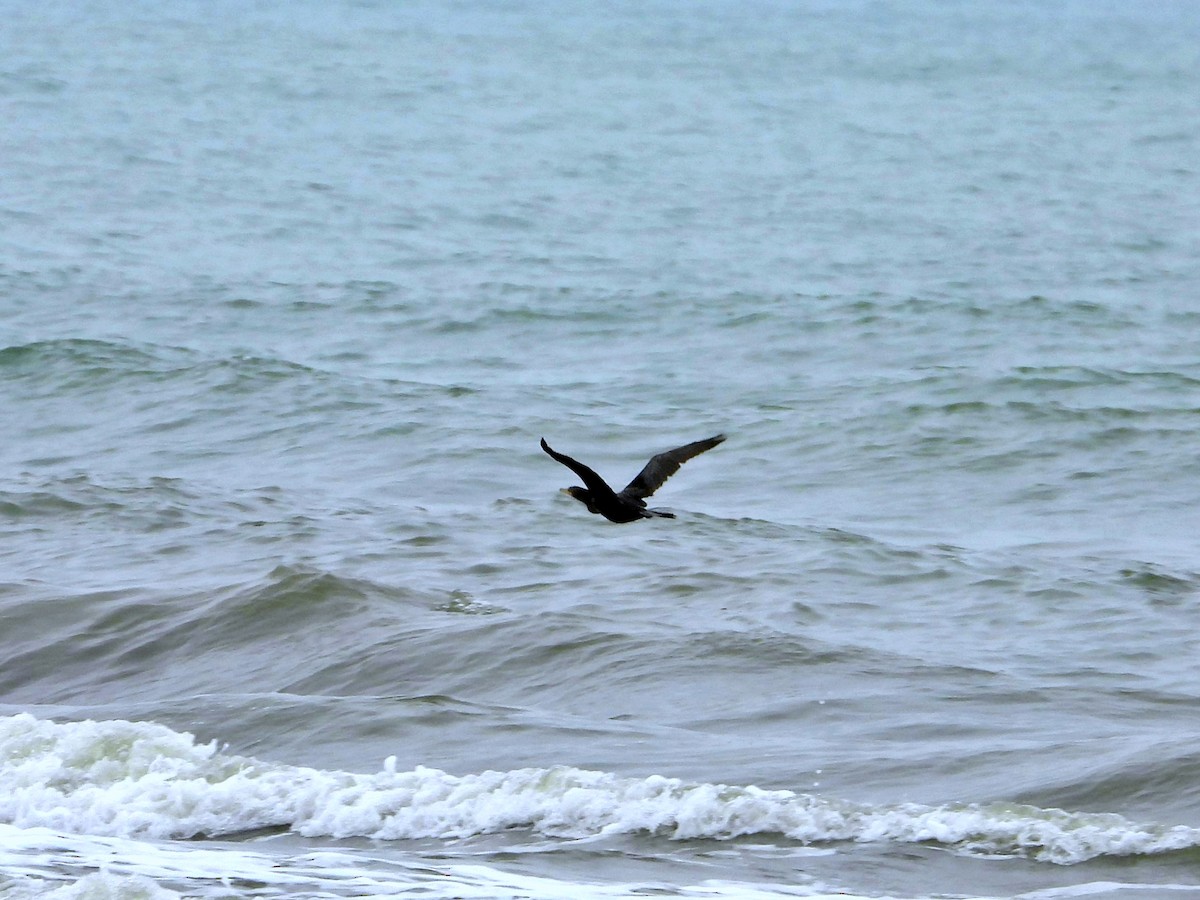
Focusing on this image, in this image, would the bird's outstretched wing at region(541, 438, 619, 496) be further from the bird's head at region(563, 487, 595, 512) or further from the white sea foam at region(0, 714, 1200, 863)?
the white sea foam at region(0, 714, 1200, 863)

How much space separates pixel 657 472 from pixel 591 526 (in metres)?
2.82


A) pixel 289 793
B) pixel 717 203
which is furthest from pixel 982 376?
pixel 717 203

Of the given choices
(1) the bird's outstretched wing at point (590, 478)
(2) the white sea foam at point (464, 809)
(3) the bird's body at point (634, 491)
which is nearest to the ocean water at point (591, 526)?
(2) the white sea foam at point (464, 809)

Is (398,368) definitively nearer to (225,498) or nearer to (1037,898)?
(225,498)

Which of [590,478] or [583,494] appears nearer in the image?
[590,478]

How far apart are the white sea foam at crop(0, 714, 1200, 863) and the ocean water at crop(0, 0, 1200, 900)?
0.02 meters

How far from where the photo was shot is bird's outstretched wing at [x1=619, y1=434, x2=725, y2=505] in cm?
838

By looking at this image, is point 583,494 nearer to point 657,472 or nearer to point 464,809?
point 657,472

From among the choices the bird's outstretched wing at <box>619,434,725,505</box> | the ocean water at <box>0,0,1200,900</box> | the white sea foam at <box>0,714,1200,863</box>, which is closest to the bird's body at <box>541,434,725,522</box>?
the bird's outstretched wing at <box>619,434,725,505</box>

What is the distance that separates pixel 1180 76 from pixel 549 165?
2631 cm

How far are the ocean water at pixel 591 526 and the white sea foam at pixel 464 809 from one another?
2 centimetres

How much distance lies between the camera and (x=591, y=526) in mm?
11336

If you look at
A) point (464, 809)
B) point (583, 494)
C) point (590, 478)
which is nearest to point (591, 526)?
point (583, 494)

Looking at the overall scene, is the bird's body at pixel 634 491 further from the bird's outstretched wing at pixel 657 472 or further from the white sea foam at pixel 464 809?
the white sea foam at pixel 464 809
